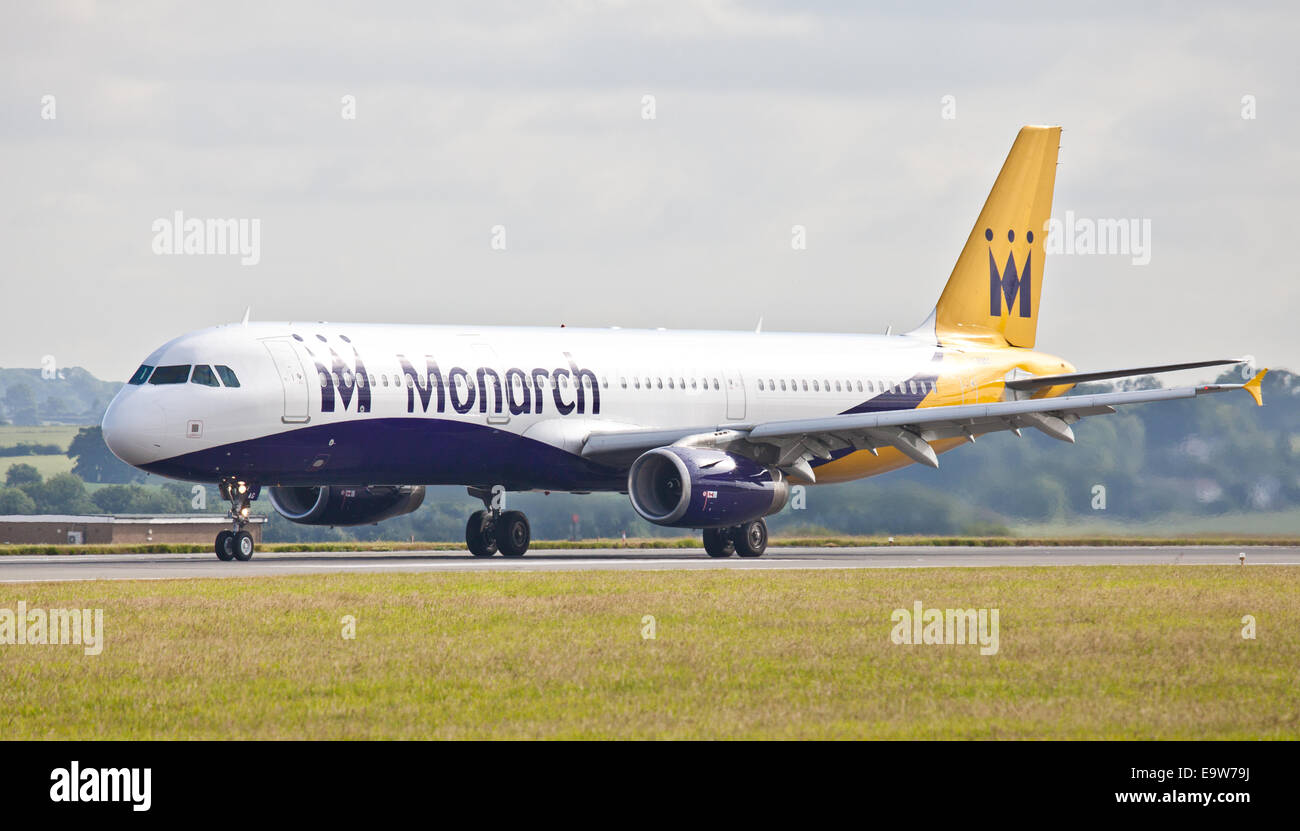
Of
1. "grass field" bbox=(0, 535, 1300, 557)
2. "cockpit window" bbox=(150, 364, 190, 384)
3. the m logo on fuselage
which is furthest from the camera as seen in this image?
the m logo on fuselage

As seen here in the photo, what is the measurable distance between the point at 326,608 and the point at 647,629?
4472mm

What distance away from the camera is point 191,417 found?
30906 millimetres

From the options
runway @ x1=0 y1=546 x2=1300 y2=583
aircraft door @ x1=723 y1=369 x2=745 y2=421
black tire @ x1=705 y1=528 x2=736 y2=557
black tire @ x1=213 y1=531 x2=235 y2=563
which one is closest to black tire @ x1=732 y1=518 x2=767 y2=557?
black tire @ x1=705 y1=528 x2=736 y2=557

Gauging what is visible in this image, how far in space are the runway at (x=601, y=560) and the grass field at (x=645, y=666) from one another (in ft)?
16.2

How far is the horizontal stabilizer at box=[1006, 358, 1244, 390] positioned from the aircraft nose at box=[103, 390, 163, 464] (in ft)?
64.7

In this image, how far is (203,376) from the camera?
3134 centimetres

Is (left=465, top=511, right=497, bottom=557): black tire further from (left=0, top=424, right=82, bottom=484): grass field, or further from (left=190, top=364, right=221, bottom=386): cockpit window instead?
(left=0, top=424, right=82, bottom=484): grass field

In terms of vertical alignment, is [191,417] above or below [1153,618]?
above

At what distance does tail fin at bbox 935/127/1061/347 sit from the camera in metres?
44.3

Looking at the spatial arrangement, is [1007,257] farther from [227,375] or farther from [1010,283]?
[227,375]

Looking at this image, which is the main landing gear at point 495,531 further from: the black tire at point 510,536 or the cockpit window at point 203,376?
the cockpit window at point 203,376

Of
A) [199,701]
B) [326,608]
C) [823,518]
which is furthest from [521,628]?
[823,518]

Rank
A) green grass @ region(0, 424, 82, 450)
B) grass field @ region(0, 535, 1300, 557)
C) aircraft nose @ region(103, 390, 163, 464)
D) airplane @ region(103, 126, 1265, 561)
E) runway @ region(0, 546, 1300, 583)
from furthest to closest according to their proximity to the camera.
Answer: green grass @ region(0, 424, 82, 450) → grass field @ region(0, 535, 1300, 557) → airplane @ region(103, 126, 1265, 561) → aircraft nose @ region(103, 390, 163, 464) → runway @ region(0, 546, 1300, 583)
